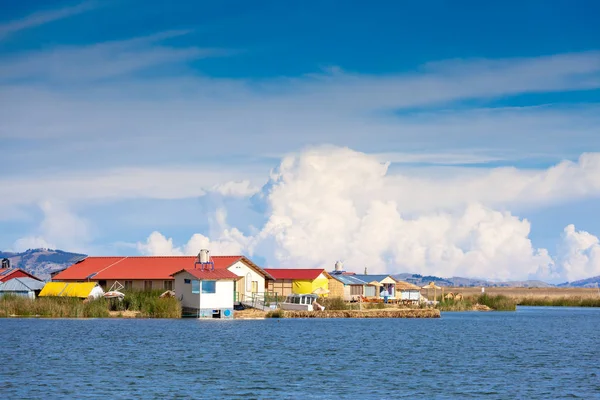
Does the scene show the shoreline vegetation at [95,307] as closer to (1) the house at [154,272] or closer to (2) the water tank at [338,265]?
(1) the house at [154,272]

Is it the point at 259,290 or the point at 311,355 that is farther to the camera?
the point at 259,290

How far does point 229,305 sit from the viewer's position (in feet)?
244

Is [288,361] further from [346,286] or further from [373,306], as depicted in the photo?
[346,286]

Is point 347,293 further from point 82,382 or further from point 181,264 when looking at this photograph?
point 82,382

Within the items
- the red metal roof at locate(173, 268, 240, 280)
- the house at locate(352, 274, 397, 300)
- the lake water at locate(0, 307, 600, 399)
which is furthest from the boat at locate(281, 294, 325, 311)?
the house at locate(352, 274, 397, 300)

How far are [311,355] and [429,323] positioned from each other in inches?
1240

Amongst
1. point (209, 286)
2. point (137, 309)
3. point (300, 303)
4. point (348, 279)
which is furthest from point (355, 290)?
point (137, 309)

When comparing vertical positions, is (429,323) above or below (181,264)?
below

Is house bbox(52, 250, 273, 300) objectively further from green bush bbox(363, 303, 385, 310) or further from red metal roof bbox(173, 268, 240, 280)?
green bush bbox(363, 303, 385, 310)

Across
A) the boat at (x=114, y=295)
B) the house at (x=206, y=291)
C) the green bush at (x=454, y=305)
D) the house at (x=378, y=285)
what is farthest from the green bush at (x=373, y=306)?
the boat at (x=114, y=295)

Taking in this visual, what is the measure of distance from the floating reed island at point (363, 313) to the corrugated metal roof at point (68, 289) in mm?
16300

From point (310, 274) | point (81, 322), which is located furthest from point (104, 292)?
point (310, 274)

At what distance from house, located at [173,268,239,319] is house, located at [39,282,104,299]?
30.0ft

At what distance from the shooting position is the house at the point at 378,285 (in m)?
110
